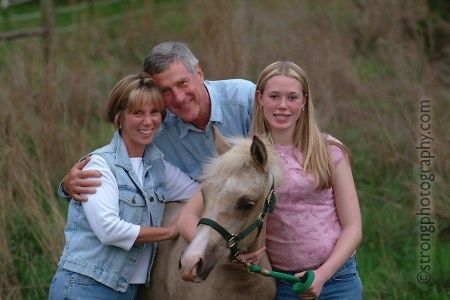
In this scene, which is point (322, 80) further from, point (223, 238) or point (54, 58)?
point (223, 238)

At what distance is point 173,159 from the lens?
3.65m

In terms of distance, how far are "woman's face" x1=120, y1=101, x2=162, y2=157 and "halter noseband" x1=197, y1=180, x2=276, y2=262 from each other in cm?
72

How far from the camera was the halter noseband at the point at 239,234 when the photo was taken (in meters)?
2.67

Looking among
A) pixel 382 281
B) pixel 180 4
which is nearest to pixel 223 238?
pixel 382 281

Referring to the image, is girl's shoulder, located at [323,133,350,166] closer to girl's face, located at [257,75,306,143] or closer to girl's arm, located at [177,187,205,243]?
girl's face, located at [257,75,306,143]

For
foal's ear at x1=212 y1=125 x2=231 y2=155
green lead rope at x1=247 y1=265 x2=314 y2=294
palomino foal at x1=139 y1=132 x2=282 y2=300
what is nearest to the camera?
palomino foal at x1=139 y1=132 x2=282 y2=300

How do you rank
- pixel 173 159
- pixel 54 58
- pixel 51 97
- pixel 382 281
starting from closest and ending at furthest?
pixel 173 159, pixel 382 281, pixel 51 97, pixel 54 58

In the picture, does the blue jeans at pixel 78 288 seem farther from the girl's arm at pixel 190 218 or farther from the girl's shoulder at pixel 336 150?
the girl's shoulder at pixel 336 150

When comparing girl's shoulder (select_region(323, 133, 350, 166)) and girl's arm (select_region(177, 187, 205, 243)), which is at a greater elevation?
girl's shoulder (select_region(323, 133, 350, 166))

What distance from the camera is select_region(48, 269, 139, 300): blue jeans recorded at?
318 cm

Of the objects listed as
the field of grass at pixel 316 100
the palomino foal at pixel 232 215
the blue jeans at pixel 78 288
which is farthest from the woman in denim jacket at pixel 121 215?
the field of grass at pixel 316 100

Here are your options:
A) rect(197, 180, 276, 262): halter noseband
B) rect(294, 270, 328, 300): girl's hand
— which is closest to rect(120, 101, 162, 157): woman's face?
rect(197, 180, 276, 262): halter noseband

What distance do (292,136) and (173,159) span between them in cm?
72

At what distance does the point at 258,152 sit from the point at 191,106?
0.83 meters
